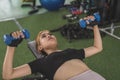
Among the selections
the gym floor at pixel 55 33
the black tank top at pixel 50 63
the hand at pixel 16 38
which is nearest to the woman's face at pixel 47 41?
the black tank top at pixel 50 63

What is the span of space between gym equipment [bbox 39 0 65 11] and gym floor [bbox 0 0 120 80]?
0.35ft

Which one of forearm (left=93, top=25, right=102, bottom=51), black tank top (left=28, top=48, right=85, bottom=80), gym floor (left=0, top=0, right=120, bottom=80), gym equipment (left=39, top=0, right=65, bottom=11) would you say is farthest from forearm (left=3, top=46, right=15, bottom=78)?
gym equipment (left=39, top=0, right=65, bottom=11)

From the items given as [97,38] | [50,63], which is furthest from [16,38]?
[97,38]

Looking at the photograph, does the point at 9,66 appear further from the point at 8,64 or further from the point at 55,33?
the point at 55,33

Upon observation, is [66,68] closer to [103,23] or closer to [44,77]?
[44,77]

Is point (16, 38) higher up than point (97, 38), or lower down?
higher up

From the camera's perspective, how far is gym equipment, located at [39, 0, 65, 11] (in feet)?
17.1

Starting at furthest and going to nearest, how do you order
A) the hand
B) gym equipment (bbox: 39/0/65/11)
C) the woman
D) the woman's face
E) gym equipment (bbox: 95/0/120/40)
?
1. gym equipment (bbox: 39/0/65/11)
2. gym equipment (bbox: 95/0/120/40)
3. the woman's face
4. the woman
5. the hand

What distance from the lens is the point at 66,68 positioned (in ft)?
7.46

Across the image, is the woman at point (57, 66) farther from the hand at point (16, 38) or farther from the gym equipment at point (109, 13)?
the gym equipment at point (109, 13)

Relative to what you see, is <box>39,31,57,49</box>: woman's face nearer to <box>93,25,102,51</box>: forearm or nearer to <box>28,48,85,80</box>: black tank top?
<box>28,48,85,80</box>: black tank top

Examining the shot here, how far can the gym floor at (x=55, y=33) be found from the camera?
3.42 m

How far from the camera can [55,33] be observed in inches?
175

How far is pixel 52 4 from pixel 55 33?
40.2 inches
